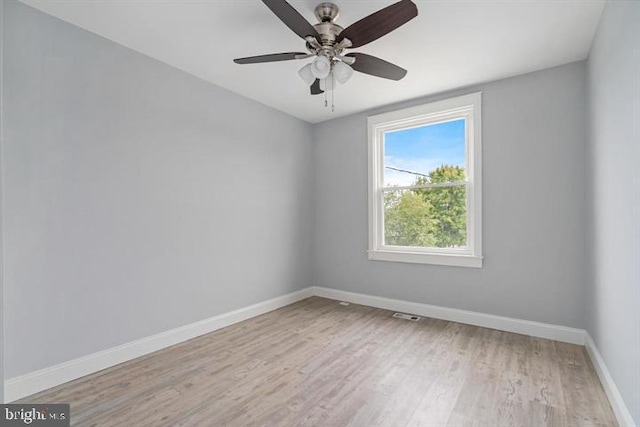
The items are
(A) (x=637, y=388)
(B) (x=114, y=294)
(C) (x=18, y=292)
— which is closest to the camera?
(A) (x=637, y=388)

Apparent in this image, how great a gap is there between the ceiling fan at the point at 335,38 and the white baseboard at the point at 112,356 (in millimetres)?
2484

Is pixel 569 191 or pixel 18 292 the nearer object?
pixel 18 292

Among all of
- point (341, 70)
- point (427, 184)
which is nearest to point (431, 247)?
point (427, 184)

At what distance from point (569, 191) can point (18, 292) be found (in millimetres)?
4474

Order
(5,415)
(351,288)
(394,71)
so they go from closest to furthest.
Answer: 1. (5,415)
2. (394,71)
3. (351,288)

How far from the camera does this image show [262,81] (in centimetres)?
322

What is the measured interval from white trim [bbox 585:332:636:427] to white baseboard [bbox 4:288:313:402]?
10.4ft

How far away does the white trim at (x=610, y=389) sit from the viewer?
1.66m

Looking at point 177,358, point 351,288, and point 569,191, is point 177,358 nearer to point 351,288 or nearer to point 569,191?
point 351,288

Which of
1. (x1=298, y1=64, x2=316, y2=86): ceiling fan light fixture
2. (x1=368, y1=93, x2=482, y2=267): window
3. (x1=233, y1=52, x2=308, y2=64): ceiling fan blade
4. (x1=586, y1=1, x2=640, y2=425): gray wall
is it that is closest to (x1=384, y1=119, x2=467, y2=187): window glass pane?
(x1=368, y1=93, x2=482, y2=267): window

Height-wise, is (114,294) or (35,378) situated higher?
(114,294)

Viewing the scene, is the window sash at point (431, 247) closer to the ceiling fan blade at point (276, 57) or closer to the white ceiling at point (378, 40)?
the white ceiling at point (378, 40)

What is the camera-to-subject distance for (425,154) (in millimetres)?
3789

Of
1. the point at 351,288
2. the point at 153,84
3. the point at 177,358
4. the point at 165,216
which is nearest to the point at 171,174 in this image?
the point at 165,216
